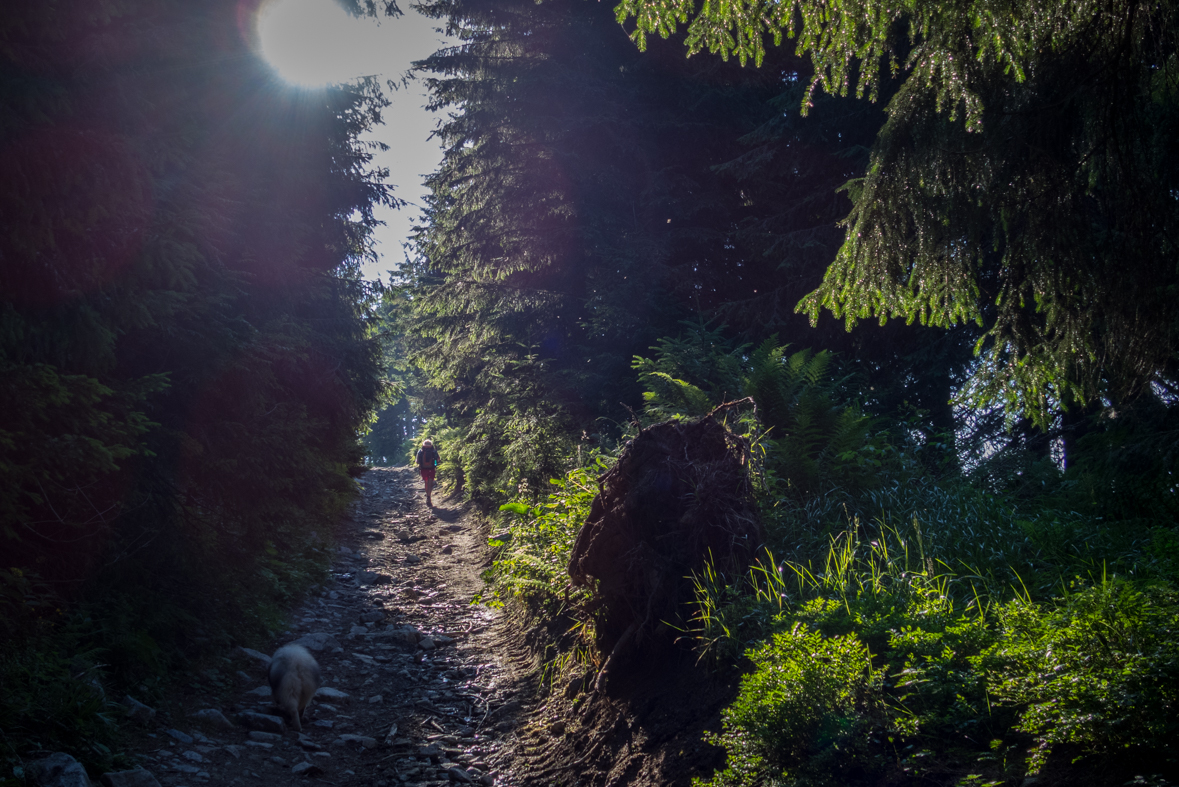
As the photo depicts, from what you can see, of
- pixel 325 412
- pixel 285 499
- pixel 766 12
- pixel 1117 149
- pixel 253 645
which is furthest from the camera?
pixel 325 412

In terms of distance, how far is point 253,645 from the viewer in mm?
6195

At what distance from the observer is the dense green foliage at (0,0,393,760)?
386 cm

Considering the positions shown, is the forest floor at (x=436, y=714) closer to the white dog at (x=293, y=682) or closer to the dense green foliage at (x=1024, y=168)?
the white dog at (x=293, y=682)

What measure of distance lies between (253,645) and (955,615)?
20.8 feet

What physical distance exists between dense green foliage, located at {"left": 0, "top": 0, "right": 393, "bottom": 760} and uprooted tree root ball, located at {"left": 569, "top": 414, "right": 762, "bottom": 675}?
3476mm

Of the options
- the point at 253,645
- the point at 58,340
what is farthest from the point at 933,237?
the point at 253,645

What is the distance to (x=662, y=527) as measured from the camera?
5062 mm

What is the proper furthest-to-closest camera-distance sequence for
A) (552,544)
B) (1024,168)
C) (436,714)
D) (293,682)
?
(552,544) → (436,714) → (293,682) → (1024,168)

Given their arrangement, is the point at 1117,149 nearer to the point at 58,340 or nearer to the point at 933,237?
the point at 933,237

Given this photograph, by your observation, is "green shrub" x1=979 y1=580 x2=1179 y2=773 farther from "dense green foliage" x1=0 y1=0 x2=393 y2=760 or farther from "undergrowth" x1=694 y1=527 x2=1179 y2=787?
"dense green foliage" x1=0 y1=0 x2=393 y2=760

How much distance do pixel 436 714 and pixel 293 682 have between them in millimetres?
1247

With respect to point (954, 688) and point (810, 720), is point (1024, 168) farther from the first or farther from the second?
point (810, 720)

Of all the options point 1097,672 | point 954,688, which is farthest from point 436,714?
point 1097,672

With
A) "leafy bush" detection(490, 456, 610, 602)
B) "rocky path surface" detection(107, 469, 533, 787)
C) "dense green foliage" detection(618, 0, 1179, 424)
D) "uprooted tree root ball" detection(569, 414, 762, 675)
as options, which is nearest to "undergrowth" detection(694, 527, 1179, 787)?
"uprooted tree root ball" detection(569, 414, 762, 675)
